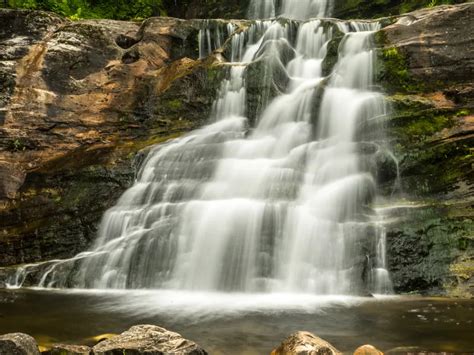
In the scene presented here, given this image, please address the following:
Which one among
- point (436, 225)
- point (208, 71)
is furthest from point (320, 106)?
Answer: point (436, 225)

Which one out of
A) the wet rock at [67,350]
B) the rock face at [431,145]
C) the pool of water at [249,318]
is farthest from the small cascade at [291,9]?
the wet rock at [67,350]

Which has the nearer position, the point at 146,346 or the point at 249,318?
the point at 146,346

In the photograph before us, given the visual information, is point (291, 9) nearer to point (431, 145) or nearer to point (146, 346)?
point (431, 145)

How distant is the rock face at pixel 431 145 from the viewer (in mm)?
8188

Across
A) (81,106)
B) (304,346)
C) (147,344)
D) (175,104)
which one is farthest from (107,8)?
(304,346)

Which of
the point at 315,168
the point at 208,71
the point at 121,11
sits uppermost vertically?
the point at 121,11

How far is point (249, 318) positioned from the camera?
6.67m

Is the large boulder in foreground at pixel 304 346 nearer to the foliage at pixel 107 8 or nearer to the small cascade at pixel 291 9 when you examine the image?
the foliage at pixel 107 8

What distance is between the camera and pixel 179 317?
6.81 meters

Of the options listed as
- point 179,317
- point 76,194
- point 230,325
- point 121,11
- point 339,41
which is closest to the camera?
point 230,325

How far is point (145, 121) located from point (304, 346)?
39.1ft

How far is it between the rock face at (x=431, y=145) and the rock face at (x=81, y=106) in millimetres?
6103

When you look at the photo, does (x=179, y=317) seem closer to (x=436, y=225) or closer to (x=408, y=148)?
(x=436, y=225)

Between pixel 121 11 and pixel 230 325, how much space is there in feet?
69.8
